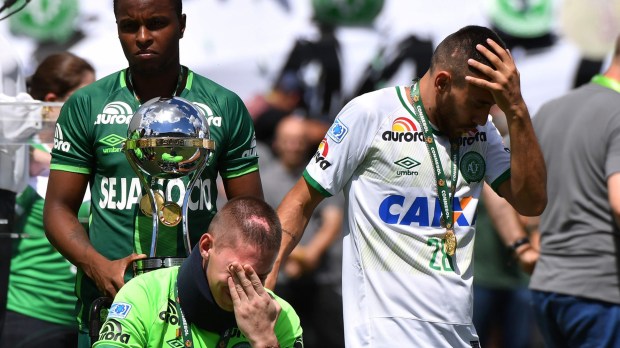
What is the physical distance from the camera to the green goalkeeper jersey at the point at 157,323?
3875mm

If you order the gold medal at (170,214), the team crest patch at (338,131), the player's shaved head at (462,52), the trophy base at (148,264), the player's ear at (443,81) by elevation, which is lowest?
the trophy base at (148,264)

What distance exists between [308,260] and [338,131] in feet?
13.8

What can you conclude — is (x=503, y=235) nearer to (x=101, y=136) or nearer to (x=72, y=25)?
(x=72, y=25)

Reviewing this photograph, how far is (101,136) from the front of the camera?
14.6ft

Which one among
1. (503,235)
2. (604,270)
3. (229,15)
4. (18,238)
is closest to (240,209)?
(18,238)

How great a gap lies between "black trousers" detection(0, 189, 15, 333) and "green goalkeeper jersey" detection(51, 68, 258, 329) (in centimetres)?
105

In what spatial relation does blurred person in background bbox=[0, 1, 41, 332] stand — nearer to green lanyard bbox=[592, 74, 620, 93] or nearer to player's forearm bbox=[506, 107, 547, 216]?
player's forearm bbox=[506, 107, 547, 216]

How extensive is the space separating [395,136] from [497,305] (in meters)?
4.11

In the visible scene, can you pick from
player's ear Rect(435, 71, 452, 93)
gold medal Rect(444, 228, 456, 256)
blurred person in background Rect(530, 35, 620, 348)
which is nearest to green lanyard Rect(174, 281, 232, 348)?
gold medal Rect(444, 228, 456, 256)

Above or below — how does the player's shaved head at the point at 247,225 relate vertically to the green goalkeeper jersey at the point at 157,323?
above

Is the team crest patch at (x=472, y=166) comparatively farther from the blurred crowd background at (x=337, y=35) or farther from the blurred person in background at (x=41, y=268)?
the blurred crowd background at (x=337, y=35)

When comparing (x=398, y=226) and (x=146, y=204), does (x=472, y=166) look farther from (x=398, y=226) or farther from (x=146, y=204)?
(x=146, y=204)

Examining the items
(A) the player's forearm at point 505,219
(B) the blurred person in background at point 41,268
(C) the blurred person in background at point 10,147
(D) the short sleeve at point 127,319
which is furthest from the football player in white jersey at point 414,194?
(A) the player's forearm at point 505,219

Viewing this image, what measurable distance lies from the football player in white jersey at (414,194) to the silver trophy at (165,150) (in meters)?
0.45
